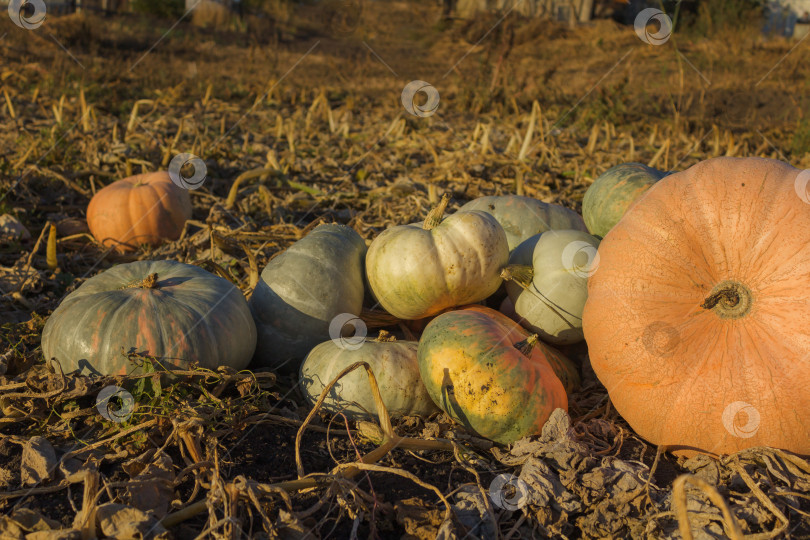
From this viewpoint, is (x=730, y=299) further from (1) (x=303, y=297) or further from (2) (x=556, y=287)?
(1) (x=303, y=297)

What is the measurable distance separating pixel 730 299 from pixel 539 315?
2.78 ft

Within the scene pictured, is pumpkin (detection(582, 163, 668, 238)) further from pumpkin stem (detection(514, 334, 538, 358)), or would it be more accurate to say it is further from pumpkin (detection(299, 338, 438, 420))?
pumpkin (detection(299, 338, 438, 420))

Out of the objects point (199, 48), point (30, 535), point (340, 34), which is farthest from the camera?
point (340, 34)

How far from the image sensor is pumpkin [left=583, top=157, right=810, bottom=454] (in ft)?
7.74

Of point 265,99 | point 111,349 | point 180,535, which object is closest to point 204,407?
point 111,349

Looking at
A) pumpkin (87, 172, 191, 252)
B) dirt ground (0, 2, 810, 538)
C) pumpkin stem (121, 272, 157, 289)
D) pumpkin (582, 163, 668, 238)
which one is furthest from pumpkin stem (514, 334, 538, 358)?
pumpkin (87, 172, 191, 252)

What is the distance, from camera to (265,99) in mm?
10266

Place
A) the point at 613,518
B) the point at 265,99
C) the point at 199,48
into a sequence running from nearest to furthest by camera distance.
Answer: the point at 613,518 < the point at 265,99 < the point at 199,48

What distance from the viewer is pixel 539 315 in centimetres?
306

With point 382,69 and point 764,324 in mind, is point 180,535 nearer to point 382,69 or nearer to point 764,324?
point 764,324

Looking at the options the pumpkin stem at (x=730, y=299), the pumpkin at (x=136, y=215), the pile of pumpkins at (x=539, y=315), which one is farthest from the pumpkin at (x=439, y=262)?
the pumpkin at (x=136, y=215)

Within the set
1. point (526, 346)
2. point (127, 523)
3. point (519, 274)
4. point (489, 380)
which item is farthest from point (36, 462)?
point (519, 274)

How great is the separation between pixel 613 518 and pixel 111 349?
2040 millimetres

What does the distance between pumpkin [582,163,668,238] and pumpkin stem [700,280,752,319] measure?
0.99m
